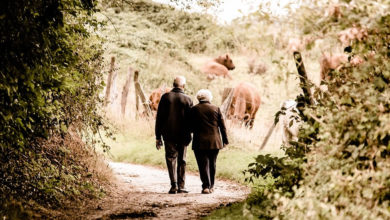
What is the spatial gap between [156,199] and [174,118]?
5.14ft

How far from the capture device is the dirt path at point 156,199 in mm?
7157

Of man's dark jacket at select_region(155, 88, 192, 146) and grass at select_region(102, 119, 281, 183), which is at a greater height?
man's dark jacket at select_region(155, 88, 192, 146)

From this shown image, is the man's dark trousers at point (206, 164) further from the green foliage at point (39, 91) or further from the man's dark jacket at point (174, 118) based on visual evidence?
the green foliage at point (39, 91)

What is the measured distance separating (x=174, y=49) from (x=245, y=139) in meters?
14.5

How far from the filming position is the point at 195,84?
25.9m

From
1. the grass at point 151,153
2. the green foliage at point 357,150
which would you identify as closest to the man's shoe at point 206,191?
the grass at point 151,153

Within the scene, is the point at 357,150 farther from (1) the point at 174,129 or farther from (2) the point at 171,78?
(2) the point at 171,78

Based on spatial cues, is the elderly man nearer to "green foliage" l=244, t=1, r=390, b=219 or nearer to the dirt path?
the dirt path

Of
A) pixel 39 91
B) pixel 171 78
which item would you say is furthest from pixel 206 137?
pixel 171 78

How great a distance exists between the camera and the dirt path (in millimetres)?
7157

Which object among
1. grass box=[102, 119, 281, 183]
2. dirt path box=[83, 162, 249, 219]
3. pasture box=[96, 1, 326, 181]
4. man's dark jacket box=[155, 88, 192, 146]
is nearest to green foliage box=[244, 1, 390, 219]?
pasture box=[96, 1, 326, 181]

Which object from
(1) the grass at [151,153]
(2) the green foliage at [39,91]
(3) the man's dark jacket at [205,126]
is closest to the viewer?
(2) the green foliage at [39,91]

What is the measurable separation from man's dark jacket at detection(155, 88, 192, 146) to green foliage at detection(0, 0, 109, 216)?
4.98ft

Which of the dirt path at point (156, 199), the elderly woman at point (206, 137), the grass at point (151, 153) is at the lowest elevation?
the dirt path at point (156, 199)
